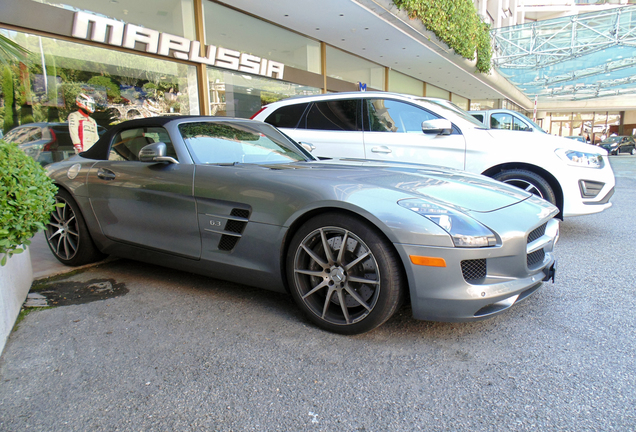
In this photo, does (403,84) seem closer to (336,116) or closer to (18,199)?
(336,116)

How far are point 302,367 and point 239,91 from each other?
9.99 m

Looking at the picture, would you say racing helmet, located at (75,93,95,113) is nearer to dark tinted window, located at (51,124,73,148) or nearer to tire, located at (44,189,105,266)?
dark tinted window, located at (51,124,73,148)

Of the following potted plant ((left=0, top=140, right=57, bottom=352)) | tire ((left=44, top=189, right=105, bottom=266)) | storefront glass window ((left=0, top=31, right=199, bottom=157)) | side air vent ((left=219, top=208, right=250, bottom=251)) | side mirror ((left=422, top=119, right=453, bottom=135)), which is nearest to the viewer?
potted plant ((left=0, top=140, right=57, bottom=352))

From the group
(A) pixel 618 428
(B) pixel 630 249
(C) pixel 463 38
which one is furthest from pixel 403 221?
(C) pixel 463 38

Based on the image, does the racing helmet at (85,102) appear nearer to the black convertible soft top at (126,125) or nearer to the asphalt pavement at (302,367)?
the black convertible soft top at (126,125)

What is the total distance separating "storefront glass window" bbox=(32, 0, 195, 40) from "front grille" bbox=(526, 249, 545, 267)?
8.59 metres

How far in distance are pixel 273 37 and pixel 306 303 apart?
11.0 meters

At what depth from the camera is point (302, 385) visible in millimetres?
1825

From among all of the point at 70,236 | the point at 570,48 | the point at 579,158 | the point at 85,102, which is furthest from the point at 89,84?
the point at 570,48

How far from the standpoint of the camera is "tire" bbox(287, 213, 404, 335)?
209 centimetres

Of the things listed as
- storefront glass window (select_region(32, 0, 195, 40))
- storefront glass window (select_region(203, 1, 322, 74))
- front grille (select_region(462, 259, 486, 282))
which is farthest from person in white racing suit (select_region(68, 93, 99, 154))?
front grille (select_region(462, 259, 486, 282))

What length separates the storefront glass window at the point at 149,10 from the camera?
762cm

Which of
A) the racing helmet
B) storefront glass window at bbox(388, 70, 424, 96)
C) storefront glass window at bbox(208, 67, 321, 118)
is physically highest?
storefront glass window at bbox(388, 70, 424, 96)

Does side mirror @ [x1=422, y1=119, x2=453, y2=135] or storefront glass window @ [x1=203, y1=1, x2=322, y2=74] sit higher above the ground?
storefront glass window @ [x1=203, y1=1, x2=322, y2=74]
